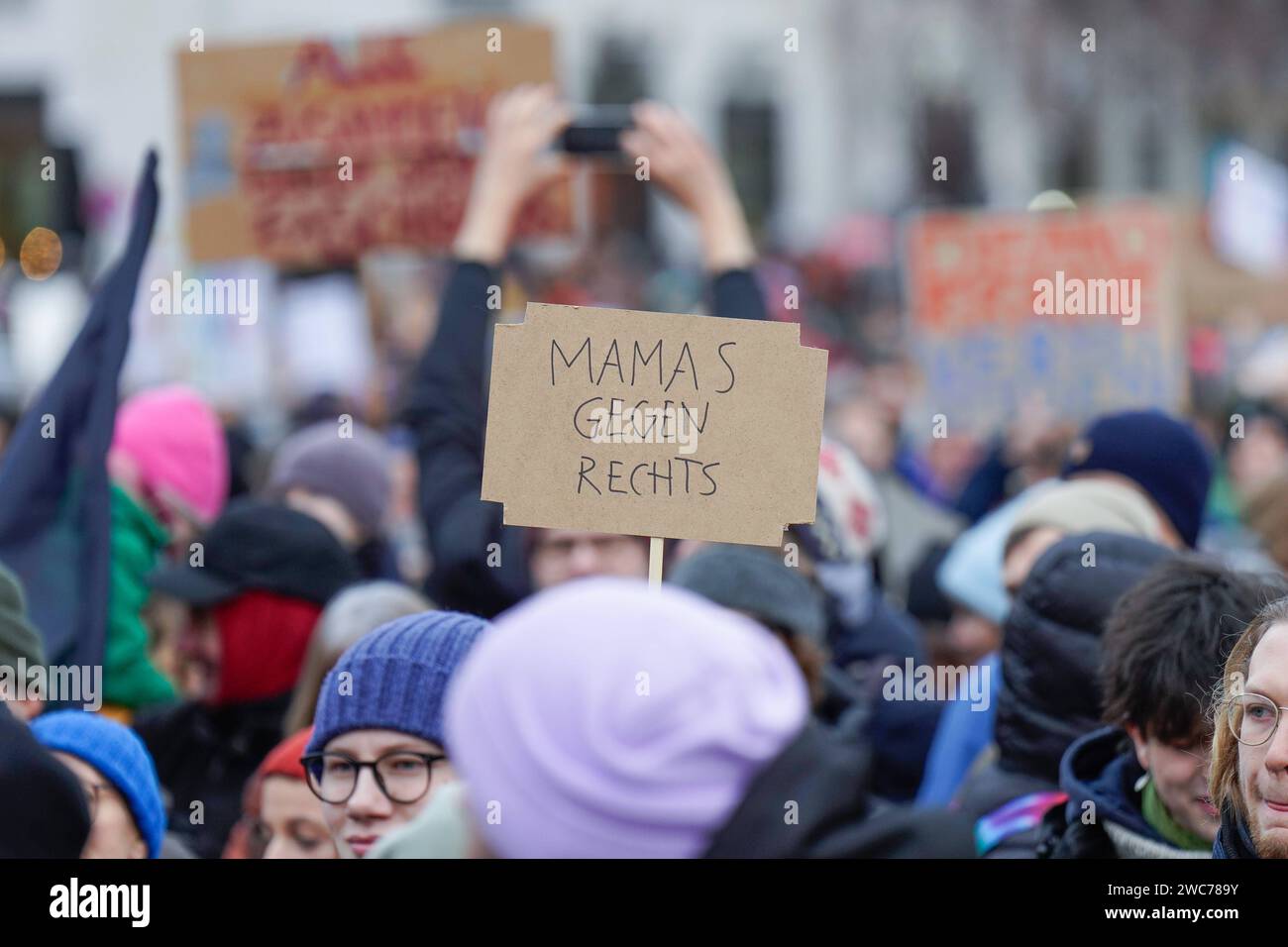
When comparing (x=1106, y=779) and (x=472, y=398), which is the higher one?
(x=472, y=398)

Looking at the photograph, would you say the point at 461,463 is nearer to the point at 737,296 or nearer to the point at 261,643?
the point at 261,643

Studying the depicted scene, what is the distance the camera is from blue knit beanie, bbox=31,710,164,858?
310 cm

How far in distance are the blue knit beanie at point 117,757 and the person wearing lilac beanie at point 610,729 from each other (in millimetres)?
1373

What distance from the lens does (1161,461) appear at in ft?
15.2

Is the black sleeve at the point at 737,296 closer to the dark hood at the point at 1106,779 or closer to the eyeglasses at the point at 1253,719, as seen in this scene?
the dark hood at the point at 1106,779

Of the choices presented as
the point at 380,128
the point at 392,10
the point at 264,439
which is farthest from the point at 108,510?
the point at 392,10

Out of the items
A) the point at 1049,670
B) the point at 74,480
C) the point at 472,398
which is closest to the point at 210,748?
the point at 74,480

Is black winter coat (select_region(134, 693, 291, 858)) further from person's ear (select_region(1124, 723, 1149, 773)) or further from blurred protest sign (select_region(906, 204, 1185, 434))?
blurred protest sign (select_region(906, 204, 1185, 434))

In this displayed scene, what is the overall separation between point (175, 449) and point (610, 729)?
363 centimetres

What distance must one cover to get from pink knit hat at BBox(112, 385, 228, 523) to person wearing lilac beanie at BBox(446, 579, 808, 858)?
347 centimetres

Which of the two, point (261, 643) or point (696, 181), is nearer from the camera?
point (261, 643)

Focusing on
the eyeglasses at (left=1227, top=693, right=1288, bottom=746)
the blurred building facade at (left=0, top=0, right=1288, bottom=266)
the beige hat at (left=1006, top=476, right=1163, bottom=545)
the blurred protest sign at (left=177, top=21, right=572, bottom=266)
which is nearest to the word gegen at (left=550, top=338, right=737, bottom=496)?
the eyeglasses at (left=1227, top=693, right=1288, bottom=746)

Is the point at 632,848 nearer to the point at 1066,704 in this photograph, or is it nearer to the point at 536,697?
the point at 536,697
